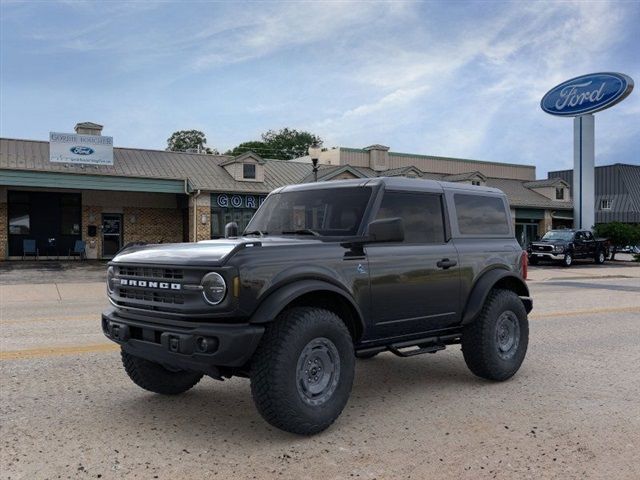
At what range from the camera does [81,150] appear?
27219mm

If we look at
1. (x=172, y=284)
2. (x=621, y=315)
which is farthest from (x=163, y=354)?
(x=621, y=315)

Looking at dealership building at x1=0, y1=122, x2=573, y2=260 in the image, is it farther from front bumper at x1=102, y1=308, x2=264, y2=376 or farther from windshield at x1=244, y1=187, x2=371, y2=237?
front bumper at x1=102, y1=308, x2=264, y2=376

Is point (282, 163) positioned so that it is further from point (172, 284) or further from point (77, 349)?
point (172, 284)

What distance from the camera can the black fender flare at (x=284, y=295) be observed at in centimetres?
411

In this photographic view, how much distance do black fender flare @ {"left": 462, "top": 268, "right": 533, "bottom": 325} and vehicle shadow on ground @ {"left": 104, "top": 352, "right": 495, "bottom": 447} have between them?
757 millimetres

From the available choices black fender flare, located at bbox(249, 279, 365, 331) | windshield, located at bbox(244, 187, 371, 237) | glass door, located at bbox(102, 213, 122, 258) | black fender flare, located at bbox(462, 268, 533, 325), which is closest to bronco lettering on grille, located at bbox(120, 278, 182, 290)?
black fender flare, located at bbox(249, 279, 365, 331)

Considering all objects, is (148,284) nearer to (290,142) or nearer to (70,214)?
(70,214)

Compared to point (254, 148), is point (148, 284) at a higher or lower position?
lower

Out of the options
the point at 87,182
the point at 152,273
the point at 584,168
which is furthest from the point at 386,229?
the point at 584,168

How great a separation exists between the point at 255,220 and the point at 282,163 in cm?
3117

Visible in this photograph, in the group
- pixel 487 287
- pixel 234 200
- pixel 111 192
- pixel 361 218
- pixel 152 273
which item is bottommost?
pixel 487 287

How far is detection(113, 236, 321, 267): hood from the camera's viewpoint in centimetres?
415

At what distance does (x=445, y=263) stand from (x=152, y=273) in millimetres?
2638

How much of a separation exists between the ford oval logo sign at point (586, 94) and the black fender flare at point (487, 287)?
105ft
